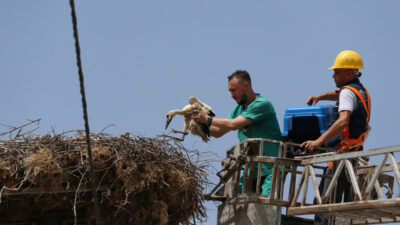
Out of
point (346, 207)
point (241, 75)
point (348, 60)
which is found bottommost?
point (346, 207)

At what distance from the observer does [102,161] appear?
10.3 meters

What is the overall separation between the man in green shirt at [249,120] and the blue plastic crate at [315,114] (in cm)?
23

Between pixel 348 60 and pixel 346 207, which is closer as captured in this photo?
pixel 346 207

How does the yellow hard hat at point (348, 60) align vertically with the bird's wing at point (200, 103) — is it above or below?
above

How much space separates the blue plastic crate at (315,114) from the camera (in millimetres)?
10672

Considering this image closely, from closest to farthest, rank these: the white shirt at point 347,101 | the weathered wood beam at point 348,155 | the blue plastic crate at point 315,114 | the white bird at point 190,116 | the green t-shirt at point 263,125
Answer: the weathered wood beam at point 348,155, the white shirt at point 347,101, the green t-shirt at point 263,125, the blue plastic crate at point 315,114, the white bird at point 190,116

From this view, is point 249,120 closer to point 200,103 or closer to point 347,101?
point 200,103

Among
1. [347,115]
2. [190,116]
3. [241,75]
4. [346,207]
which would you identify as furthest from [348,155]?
[190,116]

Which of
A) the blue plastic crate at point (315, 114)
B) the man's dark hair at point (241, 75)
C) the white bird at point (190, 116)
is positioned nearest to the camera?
the blue plastic crate at point (315, 114)

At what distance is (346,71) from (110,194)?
329 centimetres

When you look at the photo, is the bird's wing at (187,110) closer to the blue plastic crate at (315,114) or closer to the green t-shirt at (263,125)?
the green t-shirt at (263,125)

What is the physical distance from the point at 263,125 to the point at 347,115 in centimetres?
126

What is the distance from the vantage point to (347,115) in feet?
32.3

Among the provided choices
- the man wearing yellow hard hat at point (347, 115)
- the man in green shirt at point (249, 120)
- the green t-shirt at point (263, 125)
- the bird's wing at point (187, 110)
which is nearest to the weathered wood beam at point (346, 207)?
the man wearing yellow hard hat at point (347, 115)
